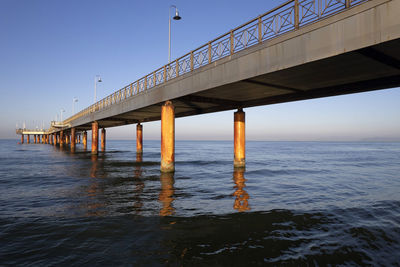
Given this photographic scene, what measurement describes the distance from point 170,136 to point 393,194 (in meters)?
13.4

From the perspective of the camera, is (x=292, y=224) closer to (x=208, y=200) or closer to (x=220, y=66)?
(x=208, y=200)

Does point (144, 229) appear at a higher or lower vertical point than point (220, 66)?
lower

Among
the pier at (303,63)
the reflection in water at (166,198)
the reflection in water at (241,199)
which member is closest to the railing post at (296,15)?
the pier at (303,63)

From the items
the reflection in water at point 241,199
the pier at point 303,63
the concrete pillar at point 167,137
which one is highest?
the pier at point 303,63

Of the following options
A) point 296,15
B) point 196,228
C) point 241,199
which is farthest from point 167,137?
point 196,228

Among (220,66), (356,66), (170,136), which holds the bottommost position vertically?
(170,136)

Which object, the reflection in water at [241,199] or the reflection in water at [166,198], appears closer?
the reflection in water at [166,198]

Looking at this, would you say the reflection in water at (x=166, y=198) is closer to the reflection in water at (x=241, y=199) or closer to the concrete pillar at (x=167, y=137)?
the reflection in water at (x=241, y=199)

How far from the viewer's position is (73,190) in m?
12.2

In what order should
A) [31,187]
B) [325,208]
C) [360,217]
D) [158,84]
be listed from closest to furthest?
[360,217]
[325,208]
[31,187]
[158,84]

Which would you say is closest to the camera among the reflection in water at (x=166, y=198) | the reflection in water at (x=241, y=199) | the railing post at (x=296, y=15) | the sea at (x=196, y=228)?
the sea at (x=196, y=228)

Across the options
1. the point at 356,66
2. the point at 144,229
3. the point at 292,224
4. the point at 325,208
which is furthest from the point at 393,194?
the point at 144,229

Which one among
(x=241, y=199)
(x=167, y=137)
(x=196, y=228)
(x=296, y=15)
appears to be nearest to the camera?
(x=196, y=228)

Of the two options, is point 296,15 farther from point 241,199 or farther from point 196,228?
point 196,228
